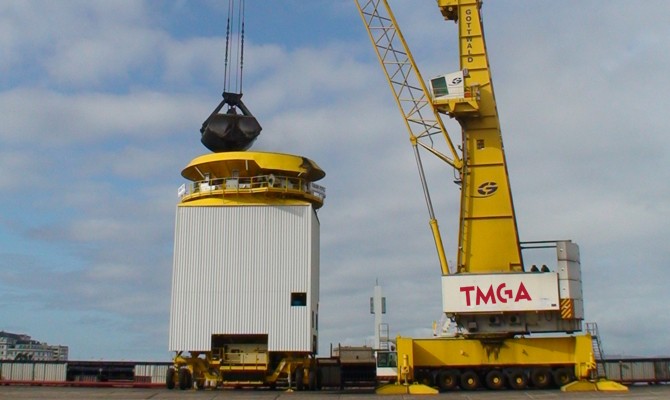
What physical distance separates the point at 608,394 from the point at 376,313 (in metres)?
28.6

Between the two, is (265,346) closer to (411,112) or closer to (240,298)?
(240,298)

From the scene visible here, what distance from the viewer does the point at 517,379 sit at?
3653cm

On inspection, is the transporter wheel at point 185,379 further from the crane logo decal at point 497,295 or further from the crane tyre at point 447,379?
the crane logo decal at point 497,295

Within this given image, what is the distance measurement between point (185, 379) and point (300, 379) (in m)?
6.07

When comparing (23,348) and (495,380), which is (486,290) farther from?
(23,348)

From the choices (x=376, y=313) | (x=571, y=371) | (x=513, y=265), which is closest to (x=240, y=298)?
(x=513, y=265)

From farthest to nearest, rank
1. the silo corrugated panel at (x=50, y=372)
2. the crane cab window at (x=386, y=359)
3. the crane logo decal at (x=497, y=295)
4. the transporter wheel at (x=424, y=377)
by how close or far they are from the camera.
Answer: the silo corrugated panel at (x=50, y=372)
the crane cab window at (x=386, y=359)
the crane logo decal at (x=497, y=295)
the transporter wheel at (x=424, y=377)

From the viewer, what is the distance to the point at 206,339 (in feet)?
123

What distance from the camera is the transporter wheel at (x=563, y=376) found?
36375 mm

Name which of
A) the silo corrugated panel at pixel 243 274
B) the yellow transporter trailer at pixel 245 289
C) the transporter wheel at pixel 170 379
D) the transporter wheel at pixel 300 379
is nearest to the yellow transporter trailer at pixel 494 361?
the transporter wheel at pixel 300 379

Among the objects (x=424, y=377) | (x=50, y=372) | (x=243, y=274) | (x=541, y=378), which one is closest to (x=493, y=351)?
(x=541, y=378)

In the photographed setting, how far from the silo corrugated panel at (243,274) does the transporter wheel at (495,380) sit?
30.6 feet

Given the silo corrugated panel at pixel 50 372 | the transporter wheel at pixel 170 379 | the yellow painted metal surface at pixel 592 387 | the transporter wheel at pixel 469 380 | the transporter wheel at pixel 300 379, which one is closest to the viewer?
the yellow painted metal surface at pixel 592 387

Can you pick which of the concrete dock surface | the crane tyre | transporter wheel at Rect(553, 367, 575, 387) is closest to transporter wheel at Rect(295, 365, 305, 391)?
the concrete dock surface
